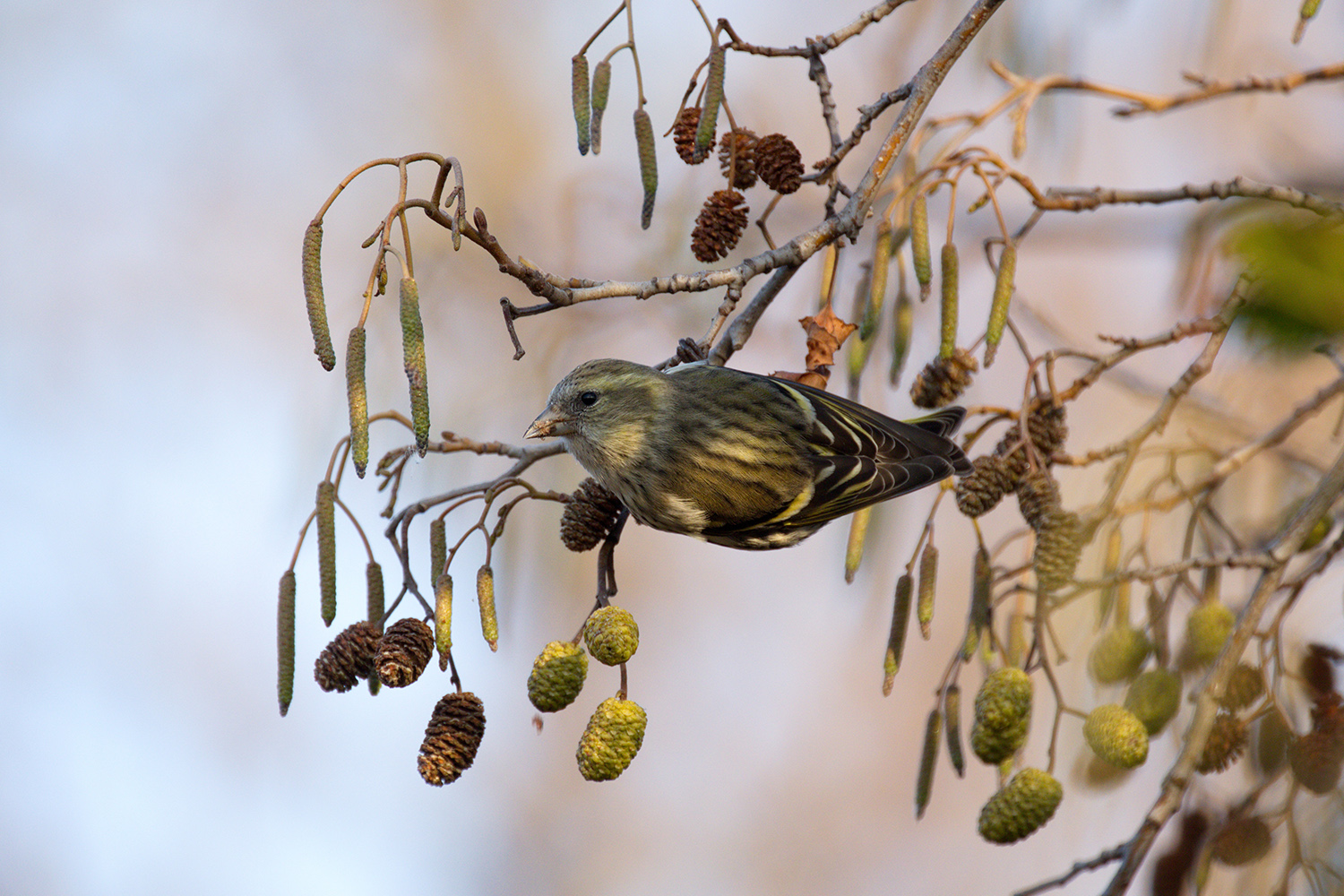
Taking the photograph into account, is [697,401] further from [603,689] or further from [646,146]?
[603,689]

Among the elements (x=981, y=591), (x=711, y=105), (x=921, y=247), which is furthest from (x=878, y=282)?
(x=981, y=591)

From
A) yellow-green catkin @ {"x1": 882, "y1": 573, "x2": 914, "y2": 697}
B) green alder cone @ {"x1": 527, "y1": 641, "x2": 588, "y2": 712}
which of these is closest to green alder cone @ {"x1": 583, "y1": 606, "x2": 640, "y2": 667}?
green alder cone @ {"x1": 527, "y1": 641, "x2": 588, "y2": 712}

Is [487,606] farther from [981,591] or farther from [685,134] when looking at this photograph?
[685,134]

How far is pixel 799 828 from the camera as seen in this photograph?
4016 millimetres

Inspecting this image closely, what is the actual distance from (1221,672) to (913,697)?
9.06ft

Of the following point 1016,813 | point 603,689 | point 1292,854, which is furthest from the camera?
point 603,689

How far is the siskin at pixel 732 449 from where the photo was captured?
1.90 m

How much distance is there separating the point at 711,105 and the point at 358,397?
67cm

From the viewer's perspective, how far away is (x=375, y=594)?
4.70ft

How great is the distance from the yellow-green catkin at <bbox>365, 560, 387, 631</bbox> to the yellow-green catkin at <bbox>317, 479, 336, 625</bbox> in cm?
6

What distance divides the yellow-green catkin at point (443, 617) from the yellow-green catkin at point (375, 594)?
0.44 ft

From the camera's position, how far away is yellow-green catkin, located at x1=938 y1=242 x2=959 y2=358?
1.58 metres

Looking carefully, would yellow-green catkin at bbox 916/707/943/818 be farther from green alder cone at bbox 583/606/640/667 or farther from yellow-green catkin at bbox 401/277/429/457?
yellow-green catkin at bbox 401/277/429/457

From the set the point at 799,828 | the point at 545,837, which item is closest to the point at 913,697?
the point at 799,828
